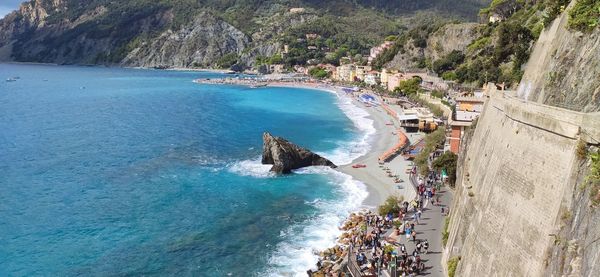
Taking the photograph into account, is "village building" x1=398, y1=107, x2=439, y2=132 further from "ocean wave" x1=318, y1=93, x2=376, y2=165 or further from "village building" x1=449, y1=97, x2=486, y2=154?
"village building" x1=449, y1=97, x2=486, y2=154

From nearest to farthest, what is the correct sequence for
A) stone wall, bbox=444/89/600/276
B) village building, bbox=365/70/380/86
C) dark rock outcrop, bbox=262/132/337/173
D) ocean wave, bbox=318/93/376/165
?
stone wall, bbox=444/89/600/276
dark rock outcrop, bbox=262/132/337/173
ocean wave, bbox=318/93/376/165
village building, bbox=365/70/380/86

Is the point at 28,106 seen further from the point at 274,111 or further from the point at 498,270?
the point at 498,270

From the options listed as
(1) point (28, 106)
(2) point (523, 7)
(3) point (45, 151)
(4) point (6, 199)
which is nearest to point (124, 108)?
(1) point (28, 106)

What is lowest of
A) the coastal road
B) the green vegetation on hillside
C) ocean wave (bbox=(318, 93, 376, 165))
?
ocean wave (bbox=(318, 93, 376, 165))

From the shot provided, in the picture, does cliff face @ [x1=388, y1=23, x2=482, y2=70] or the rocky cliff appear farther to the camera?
cliff face @ [x1=388, y1=23, x2=482, y2=70]

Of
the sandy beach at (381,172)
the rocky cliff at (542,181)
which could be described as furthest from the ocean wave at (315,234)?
the rocky cliff at (542,181)

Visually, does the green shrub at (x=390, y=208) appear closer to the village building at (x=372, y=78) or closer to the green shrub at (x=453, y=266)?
the green shrub at (x=453, y=266)

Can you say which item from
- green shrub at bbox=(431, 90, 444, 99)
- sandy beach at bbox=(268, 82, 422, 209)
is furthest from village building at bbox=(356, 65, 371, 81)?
sandy beach at bbox=(268, 82, 422, 209)
